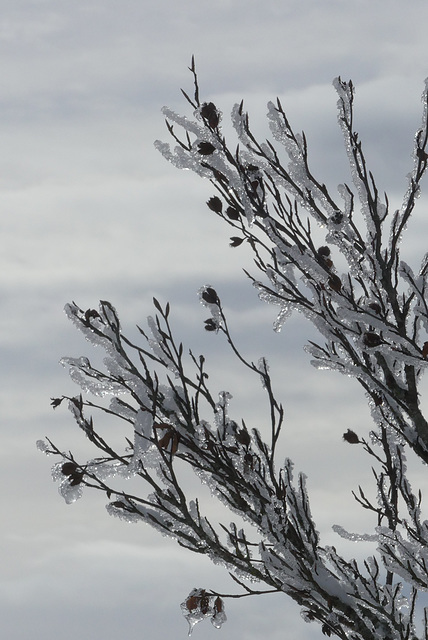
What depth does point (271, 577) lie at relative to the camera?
4.20 m

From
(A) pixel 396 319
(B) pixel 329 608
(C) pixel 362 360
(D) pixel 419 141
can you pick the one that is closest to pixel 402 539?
(B) pixel 329 608

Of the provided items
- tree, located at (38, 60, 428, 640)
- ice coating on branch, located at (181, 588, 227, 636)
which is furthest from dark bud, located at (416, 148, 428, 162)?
ice coating on branch, located at (181, 588, 227, 636)

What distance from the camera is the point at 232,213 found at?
409 centimetres

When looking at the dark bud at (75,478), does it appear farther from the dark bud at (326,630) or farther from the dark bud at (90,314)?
the dark bud at (326,630)

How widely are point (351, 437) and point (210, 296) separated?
1.71 meters

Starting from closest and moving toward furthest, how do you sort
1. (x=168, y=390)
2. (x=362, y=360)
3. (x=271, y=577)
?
(x=168, y=390) < (x=271, y=577) < (x=362, y=360)

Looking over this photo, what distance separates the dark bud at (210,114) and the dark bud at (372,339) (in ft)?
5.29

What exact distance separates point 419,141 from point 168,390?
2.34m

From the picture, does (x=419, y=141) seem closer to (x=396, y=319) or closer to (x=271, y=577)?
(x=396, y=319)

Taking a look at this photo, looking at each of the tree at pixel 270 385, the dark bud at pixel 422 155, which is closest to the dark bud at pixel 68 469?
the tree at pixel 270 385

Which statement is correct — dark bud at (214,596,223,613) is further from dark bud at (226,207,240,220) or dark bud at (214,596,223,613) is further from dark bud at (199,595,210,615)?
dark bud at (226,207,240,220)

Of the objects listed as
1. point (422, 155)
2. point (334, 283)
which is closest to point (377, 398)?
point (334, 283)

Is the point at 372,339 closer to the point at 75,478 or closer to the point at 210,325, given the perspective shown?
the point at 210,325

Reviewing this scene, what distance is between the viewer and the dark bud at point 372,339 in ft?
13.2
